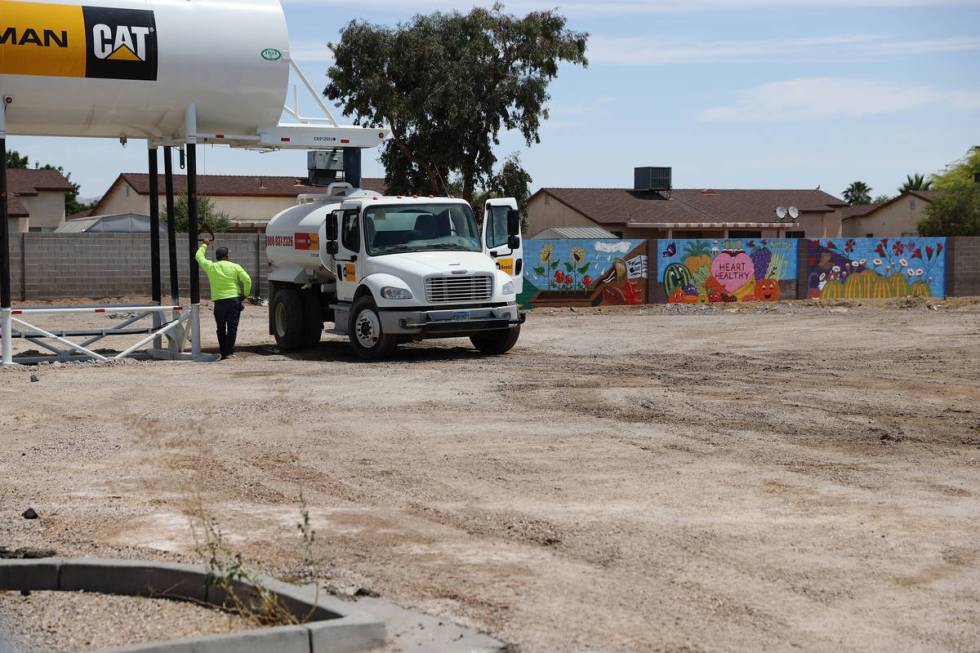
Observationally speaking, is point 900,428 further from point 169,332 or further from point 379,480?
point 169,332

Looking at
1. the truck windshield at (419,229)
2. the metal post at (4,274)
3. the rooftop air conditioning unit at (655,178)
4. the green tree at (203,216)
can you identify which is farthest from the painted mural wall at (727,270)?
the rooftop air conditioning unit at (655,178)

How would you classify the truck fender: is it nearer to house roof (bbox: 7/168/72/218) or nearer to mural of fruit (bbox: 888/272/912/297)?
mural of fruit (bbox: 888/272/912/297)

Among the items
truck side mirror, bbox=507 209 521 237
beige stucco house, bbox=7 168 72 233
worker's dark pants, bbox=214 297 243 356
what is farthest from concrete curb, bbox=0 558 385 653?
beige stucco house, bbox=7 168 72 233

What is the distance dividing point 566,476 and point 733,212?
53929mm

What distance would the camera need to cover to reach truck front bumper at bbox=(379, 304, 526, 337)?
712 inches

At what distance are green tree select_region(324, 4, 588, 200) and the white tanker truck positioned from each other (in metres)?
26.7

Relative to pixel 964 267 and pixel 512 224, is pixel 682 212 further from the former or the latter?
pixel 512 224

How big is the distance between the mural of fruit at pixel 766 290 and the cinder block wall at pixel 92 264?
553 inches

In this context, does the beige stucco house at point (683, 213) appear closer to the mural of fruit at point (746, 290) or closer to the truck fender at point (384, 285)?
the mural of fruit at point (746, 290)

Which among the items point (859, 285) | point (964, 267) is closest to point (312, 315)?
point (859, 285)

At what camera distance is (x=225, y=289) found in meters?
18.7

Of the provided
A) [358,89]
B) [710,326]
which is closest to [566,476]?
[710,326]

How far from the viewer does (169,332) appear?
757 inches

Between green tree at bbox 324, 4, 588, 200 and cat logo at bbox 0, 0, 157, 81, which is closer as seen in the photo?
cat logo at bbox 0, 0, 157, 81
